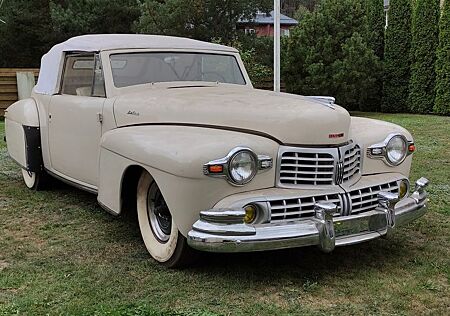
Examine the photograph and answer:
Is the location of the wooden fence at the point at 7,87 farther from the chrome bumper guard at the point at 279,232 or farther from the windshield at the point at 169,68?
the chrome bumper guard at the point at 279,232

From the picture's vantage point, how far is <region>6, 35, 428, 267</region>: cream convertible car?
3287mm

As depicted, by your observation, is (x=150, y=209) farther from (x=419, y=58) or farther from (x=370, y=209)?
(x=419, y=58)

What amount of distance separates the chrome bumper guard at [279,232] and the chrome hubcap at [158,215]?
0.59 metres

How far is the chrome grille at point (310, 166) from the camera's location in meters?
3.47

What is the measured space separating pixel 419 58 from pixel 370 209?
12.2 meters

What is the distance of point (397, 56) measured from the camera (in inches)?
599

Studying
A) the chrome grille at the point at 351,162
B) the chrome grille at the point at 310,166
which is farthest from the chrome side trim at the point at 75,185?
the chrome grille at the point at 351,162

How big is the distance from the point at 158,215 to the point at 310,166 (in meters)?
1.15

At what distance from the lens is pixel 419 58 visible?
14.7 m

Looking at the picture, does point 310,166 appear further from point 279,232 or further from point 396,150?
Result: point 396,150

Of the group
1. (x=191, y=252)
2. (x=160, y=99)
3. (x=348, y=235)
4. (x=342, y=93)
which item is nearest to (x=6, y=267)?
(x=191, y=252)

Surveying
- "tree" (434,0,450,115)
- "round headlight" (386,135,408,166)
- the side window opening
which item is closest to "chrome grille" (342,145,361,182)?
"round headlight" (386,135,408,166)

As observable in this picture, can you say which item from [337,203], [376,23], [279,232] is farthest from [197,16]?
[279,232]

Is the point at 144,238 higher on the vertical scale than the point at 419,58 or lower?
lower
